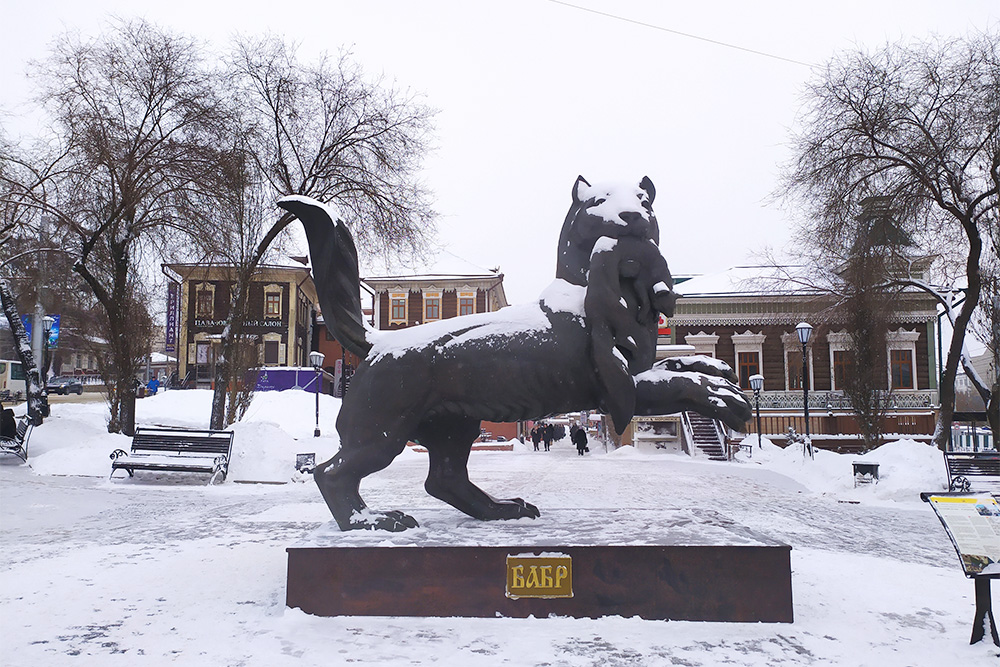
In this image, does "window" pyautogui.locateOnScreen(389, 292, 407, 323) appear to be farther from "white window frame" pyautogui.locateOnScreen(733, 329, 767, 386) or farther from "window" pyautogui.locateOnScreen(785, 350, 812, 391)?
"window" pyautogui.locateOnScreen(785, 350, 812, 391)

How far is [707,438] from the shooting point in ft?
82.8

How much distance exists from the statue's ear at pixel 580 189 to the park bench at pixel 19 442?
1429 cm

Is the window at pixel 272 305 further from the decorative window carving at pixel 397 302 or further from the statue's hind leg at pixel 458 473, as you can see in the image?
the statue's hind leg at pixel 458 473


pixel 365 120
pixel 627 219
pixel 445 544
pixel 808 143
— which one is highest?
pixel 365 120

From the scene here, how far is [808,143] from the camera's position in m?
15.6

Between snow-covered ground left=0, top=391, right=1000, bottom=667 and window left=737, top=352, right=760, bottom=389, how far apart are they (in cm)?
1869

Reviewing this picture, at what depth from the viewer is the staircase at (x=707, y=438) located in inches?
930

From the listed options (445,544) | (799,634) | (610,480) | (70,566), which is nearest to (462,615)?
(445,544)

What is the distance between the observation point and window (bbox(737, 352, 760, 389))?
3100 cm

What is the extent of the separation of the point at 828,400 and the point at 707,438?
8109mm

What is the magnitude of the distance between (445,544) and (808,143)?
1460 cm

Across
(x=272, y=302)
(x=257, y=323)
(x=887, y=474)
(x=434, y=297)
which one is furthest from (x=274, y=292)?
(x=887, y=474)

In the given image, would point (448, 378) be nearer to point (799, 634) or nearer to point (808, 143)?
point (799, 634)

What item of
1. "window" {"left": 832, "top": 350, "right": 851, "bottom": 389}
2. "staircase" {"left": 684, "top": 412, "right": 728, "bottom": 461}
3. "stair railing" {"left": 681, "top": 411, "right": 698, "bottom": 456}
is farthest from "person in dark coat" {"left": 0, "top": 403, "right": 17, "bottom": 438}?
"window" {"left": 832, "top": 350, "right": 851, "bottom": 389}
